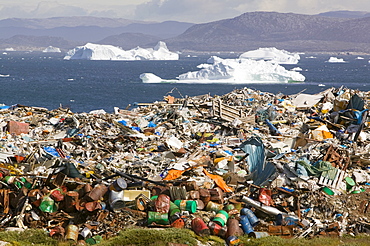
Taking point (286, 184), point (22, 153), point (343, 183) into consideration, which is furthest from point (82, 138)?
point (343, 183)

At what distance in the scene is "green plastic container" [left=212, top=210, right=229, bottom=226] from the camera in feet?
30.5

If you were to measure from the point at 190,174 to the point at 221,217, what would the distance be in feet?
7.72

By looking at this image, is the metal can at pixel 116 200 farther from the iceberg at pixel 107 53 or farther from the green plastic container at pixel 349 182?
the iceberg at pixel 107 53

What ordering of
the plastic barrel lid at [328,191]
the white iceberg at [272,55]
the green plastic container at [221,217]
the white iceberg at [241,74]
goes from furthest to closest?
the white iceberg at [272,55]
the white iceberg at [241,74]
the plastic barrel lid at [328,191]
the green plastic container at [221,217]

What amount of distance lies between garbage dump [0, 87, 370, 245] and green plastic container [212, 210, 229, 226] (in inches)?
1.0

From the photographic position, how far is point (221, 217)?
9.40m

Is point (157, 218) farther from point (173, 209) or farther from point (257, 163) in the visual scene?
point (257, 163)

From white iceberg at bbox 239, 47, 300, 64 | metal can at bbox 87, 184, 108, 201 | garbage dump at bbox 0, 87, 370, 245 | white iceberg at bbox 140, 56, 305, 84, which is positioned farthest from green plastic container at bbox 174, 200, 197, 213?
white iceberg at bbox 239, 47, 300, 64

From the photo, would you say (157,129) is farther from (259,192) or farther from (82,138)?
(259,192)

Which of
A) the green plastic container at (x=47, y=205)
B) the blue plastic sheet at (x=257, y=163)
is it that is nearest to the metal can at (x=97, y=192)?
the green plastic container at (x=47, y=205)

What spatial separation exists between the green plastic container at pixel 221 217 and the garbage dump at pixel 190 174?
1.0 inches

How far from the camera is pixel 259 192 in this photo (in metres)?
10.5

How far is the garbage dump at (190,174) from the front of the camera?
9547 mm

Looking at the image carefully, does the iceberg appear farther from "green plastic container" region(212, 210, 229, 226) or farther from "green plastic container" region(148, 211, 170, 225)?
"green plastic container" region(212, 210, 229, 226)
